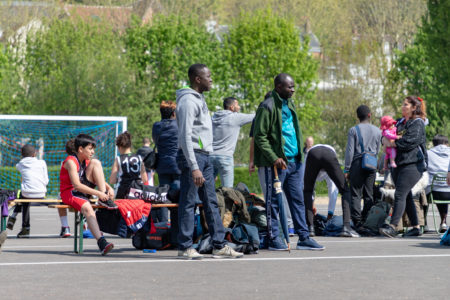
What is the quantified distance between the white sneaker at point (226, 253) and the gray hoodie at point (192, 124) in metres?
0.96

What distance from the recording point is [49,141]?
34094 millimetres

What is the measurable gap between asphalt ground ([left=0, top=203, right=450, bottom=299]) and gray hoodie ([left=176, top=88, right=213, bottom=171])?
1198 mm

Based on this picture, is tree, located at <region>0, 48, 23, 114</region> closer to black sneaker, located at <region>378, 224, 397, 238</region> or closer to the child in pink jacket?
the child in pink jacket

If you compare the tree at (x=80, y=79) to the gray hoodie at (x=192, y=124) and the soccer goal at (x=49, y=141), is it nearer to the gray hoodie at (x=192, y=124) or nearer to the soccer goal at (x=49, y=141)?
the soccer goal at (x=49, y=141)

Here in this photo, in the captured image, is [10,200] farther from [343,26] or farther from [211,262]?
[343,26]

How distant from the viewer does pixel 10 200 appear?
449 inches

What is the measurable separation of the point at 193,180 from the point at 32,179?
5674 mm

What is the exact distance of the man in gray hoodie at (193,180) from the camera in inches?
366

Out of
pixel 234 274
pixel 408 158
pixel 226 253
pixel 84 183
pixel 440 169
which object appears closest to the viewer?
pixel 234 274

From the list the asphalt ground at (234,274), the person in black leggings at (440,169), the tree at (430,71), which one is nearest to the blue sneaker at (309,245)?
the asphalt ground at (234,274)

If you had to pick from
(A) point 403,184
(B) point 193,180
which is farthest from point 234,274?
(A) point 403,184

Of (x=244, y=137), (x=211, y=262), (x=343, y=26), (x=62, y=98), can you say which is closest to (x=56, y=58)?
(x=62, y=98)

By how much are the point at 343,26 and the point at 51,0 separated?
2836 centimetres

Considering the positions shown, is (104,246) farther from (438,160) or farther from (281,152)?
(438,160)
